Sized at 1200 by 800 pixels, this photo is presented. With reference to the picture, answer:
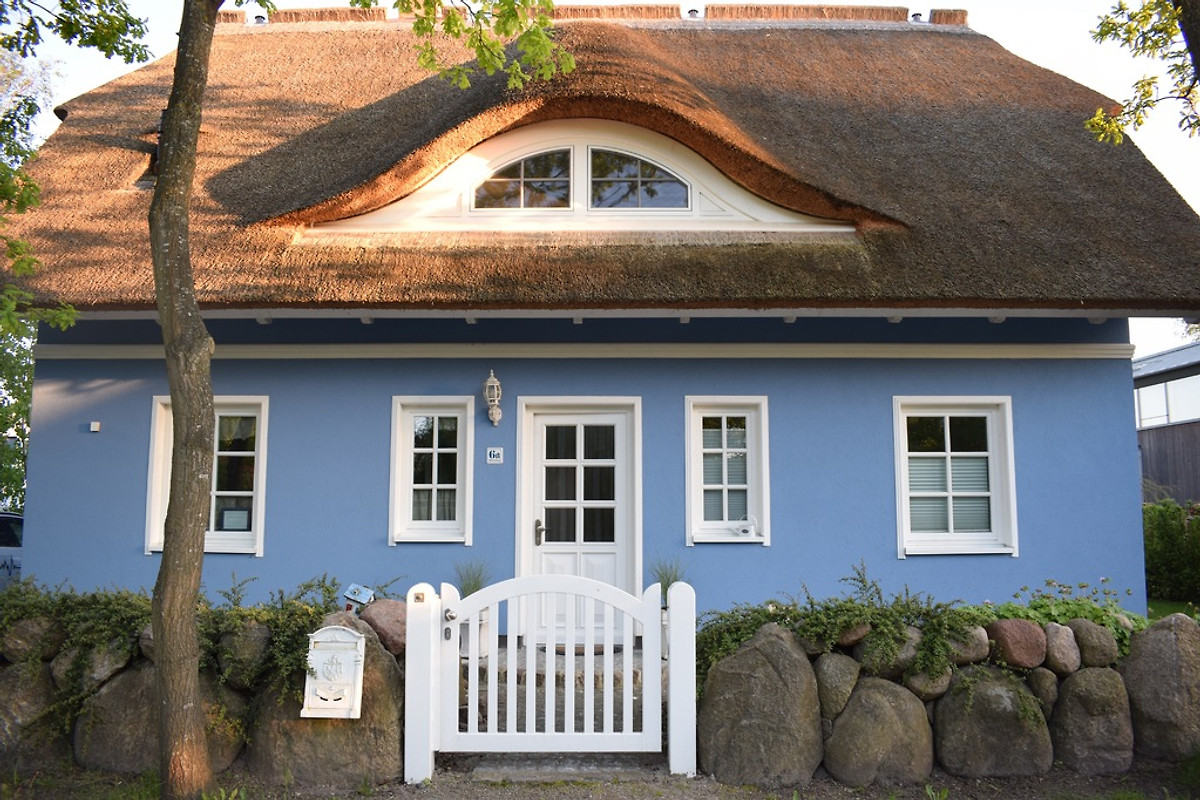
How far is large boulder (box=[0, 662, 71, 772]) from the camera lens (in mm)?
4680

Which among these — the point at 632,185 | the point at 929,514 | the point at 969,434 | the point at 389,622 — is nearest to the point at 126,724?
the point at 389,622

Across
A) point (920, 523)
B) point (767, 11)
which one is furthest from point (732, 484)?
point (767, 11)

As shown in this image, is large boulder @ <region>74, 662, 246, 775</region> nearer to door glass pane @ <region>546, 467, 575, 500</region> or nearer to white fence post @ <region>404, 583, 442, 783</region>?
white fence post @ <region>404, 583, 442, 783</region>

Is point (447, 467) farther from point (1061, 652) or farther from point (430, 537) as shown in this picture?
point (1061, 652)

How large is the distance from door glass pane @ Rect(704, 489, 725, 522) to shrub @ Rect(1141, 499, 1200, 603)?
6.55 m

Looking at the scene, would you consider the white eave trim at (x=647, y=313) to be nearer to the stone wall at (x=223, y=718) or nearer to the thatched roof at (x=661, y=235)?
the thatched roof at (x=661, y=235)

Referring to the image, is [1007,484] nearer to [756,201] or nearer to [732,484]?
[732,484]

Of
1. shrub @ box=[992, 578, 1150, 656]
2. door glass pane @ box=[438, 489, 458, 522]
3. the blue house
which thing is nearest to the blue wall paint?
the blue house

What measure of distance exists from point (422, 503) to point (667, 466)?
2.21 meters

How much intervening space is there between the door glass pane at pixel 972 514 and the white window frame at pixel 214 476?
6.15m

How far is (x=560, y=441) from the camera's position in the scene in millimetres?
7730

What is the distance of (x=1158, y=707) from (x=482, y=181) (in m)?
A: 6.47

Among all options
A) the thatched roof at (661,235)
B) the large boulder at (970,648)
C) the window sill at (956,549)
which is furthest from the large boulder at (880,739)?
the thatched roof at (661,235)

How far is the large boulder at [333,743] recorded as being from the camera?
4512 mm
